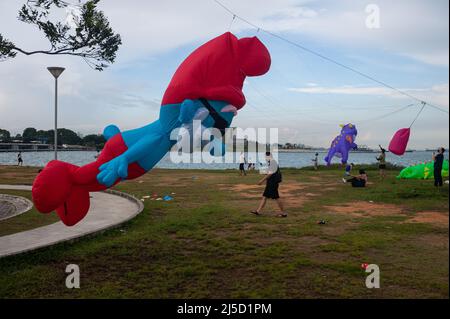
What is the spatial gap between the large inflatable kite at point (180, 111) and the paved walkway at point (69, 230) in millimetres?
2544

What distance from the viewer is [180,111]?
5.49 m

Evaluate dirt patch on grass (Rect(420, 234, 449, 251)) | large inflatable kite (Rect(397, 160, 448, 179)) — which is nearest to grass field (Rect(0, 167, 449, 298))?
dirt patch on grass (Rect(420, 234, 449, 251))

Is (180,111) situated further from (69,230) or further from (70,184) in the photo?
(69,230)

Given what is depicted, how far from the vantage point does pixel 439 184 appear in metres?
16.6

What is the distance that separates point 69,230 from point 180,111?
5527 mm

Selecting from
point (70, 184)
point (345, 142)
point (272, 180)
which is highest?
point (345, 142)

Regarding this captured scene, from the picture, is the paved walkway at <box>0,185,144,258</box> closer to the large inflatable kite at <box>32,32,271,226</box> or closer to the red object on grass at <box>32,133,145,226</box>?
the red object on grass at <box>32,133,145,226</box>

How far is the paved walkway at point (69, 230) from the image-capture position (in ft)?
25.9

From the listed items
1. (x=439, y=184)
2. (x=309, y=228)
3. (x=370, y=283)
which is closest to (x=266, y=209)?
(x=309, y=228)

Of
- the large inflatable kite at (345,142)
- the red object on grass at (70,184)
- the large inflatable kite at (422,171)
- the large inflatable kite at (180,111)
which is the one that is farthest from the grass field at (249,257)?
the large inflatable kite at (422,171)

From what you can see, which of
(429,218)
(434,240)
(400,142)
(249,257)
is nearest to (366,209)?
(429,218)
